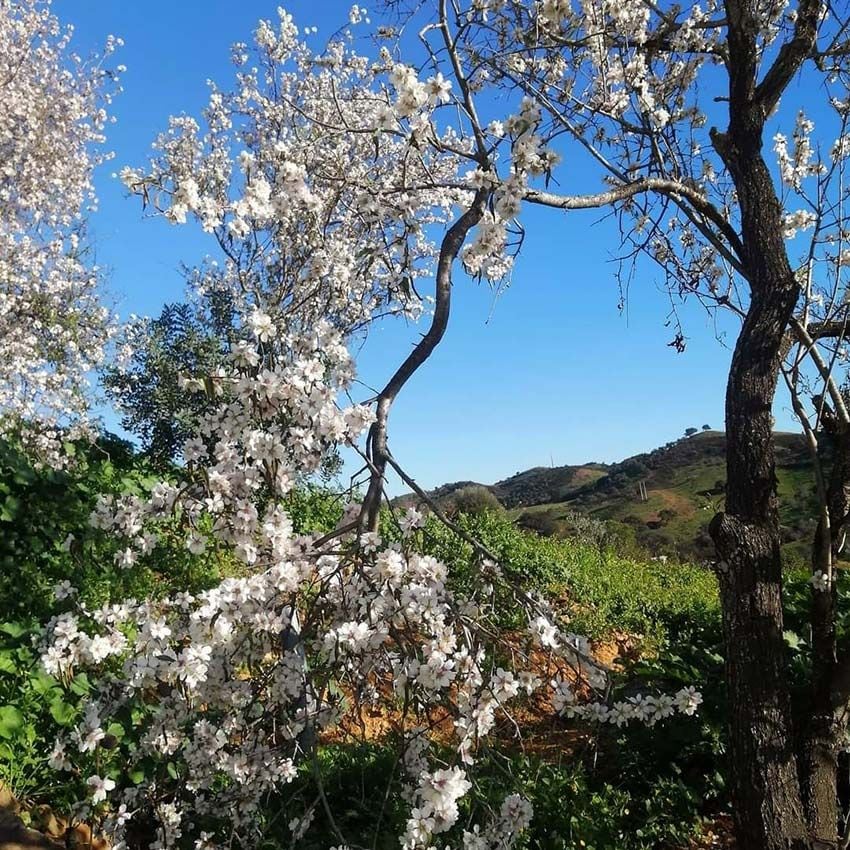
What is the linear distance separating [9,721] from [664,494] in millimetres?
14481

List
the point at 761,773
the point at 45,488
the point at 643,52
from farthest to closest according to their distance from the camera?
the point at 45,488
the point at 643,52
the point at 761,773

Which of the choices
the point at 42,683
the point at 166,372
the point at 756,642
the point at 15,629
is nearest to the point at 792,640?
the point at 756,642

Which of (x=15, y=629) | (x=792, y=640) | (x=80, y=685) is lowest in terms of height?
(x=792, y=640)

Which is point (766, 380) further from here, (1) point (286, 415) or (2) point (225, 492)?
(2) point (225, 492)

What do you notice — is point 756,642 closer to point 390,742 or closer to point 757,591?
point 757,591

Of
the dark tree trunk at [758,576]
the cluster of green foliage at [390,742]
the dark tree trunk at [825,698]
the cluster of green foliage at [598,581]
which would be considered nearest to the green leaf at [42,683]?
the cluster of green foliage at [390,742]

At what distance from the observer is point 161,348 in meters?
9.01

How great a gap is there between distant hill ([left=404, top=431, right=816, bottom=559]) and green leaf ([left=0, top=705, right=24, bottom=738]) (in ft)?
19.6

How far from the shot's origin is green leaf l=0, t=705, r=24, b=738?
3.25 metres

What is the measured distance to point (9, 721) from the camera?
327 cm

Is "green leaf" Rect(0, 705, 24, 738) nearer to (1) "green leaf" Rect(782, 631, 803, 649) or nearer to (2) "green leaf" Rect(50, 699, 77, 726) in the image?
(2) "green leaf" Rect(50, 699, 77, 726)

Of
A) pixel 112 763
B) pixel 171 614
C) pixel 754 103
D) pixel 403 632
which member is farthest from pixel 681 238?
pixel 112 763

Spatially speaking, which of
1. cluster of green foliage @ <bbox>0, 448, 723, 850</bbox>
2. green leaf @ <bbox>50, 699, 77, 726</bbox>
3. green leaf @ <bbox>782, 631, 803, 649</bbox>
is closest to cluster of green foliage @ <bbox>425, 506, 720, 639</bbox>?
cluster of green foliage @ <bbox>0, 448, 723, 850</bbox>

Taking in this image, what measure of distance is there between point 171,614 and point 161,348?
23.0 feet
